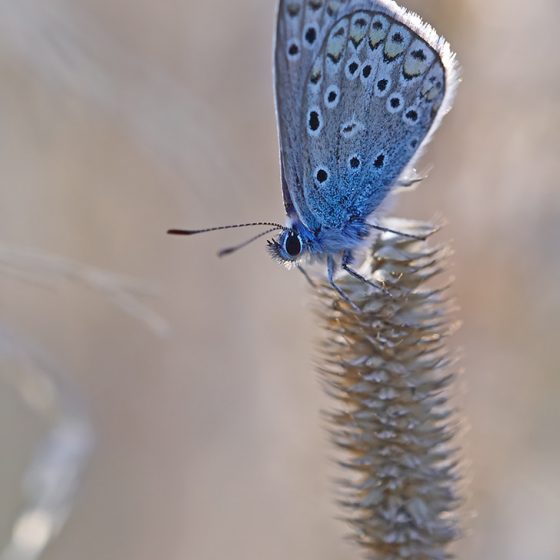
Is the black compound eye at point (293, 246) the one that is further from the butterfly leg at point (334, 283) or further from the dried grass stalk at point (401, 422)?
the dried grass stalk at point (401, 422)

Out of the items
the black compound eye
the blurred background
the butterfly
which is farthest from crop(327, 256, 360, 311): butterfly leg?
the blurred background

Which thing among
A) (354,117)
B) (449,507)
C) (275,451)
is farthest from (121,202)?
(449,507)

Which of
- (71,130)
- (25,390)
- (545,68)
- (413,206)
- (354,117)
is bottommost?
(25,390)

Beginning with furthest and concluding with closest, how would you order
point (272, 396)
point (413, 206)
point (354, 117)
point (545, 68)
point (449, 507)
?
point (272, 396), point (413, 206), point (545, 68), point (354, 117), point (449, 507)

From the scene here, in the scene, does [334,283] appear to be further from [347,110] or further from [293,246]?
[347,110]

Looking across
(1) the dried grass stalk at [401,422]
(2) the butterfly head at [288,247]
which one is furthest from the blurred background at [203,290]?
(1) the dried grass stalk at [401,422]

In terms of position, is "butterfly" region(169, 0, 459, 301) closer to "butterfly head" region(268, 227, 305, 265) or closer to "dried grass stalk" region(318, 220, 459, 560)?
"butterfly head" region(268, 227, 305, 265)

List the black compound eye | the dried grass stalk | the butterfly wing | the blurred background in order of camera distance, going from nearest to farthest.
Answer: the dried grass stalk
the butterfly wing
the black compound eye
the blurred background

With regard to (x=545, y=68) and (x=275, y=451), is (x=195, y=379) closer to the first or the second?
(x=275, y=451)
